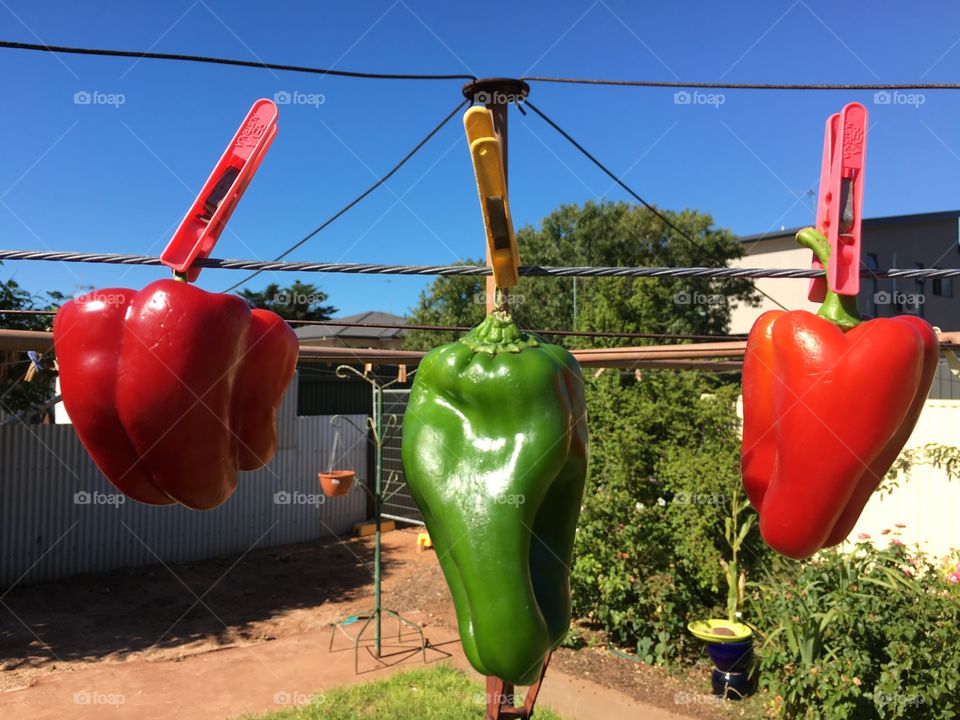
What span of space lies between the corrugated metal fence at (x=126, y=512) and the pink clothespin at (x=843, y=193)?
309 inches

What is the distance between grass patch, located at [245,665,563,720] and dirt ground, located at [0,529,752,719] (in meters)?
1.03

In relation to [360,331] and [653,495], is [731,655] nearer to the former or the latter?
[653,495]

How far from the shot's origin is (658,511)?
23.1 feet

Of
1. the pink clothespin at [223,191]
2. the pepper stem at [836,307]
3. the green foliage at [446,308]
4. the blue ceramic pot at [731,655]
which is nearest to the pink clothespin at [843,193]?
the pepper stem at [836,307]

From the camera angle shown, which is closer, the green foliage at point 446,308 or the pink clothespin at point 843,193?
the pink clothespin at point 843,193

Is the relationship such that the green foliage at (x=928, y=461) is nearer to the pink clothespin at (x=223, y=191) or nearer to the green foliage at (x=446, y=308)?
the pink clothespin at (x=223, y=191)

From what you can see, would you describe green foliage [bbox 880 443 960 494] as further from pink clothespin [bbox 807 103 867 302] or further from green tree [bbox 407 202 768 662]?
pink clothespin [bbox 807 103 867 302]

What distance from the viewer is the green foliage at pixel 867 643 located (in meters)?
4.48

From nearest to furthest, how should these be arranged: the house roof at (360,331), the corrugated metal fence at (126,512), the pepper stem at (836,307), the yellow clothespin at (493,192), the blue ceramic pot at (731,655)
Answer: the yellow clothespin at (493,192) → the pepper stem at (836,307) → the blue ceramic pot at (731,655) → the corrugated metal fence at (126,512) → the house roof at (360,331)

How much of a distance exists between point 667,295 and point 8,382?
738cm

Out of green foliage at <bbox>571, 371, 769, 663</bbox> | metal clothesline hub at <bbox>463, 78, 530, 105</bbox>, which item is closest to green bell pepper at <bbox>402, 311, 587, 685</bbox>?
metal clothesline hub at <bbox>463, 78, 530, 105</bbox>

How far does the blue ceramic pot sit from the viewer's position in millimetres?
5949

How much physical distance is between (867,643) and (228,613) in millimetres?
6519

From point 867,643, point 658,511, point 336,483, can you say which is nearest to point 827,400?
point 867,643
